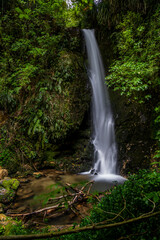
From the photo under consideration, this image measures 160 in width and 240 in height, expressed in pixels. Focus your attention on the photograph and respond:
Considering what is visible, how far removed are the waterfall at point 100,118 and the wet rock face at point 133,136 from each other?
38 cm

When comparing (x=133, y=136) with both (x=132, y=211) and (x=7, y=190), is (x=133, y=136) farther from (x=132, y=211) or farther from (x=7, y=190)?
(x=7, y=190)

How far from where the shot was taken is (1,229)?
2328mm

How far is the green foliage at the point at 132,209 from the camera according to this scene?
52.5 inches

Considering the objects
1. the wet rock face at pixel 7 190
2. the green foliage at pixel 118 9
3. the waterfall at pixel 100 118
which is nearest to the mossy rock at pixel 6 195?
the wet rock face at pixel 7 190

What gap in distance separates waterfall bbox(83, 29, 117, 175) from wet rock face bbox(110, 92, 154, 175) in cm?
38

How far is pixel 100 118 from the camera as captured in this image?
7.32 metres

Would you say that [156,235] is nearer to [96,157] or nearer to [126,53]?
[96,157]

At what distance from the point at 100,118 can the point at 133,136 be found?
204 centimetres

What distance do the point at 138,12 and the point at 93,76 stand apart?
355 centimetres

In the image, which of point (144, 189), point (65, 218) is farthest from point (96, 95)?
point (144, 189)

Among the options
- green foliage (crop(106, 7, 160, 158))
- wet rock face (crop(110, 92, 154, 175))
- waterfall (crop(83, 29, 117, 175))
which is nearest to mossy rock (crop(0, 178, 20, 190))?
waterfall (crop(83, 29, 117, 175))

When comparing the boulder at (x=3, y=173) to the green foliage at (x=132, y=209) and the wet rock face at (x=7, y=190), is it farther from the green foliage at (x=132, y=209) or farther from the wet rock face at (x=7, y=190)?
the green foliage at (x=132, y=209)

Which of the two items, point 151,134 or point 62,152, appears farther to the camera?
point 62,152

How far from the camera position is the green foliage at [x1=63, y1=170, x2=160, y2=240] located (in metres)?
1.33
